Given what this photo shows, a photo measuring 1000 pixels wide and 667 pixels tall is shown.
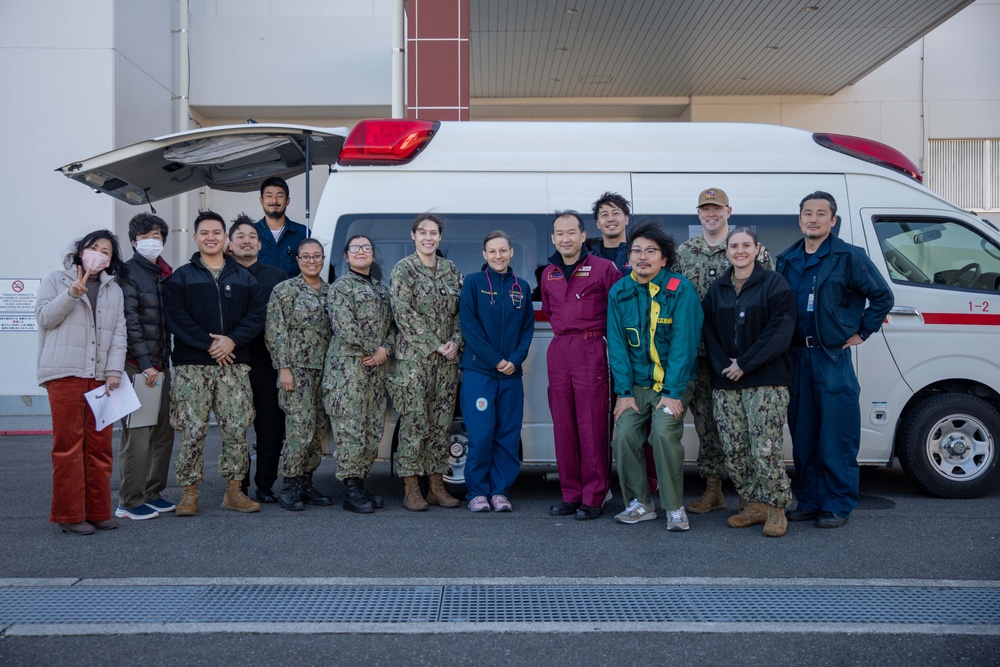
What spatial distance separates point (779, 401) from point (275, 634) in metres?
3.28

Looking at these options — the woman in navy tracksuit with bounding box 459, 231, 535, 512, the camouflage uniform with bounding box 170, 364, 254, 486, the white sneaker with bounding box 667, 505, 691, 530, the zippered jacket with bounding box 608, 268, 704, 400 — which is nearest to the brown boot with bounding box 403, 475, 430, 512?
the woman in navy tracksuit with bounding box 459, 231, 535, 512

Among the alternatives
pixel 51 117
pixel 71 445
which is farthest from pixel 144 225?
pixel 51 117

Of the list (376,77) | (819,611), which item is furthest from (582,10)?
(819,611)

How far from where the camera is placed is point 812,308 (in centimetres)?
545

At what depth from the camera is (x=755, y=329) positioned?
5.29m

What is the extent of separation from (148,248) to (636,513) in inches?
145

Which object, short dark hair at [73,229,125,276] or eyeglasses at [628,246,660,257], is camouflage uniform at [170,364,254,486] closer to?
short dark hair at [73,229,125,276]

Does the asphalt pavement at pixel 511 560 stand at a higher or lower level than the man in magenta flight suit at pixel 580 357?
lower

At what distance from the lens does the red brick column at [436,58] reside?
9.74m

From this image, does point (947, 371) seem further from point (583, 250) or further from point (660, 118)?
point (660, 118)

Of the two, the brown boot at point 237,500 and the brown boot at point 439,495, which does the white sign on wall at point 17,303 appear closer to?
the brown boot at point 237,500

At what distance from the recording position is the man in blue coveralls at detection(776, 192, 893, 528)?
213 inches

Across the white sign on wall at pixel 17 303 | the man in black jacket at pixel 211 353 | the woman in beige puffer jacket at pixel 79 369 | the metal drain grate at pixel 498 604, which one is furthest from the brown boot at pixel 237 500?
the white sign on wall at pixel 17 303

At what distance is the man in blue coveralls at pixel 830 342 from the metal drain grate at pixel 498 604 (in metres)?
1.38
